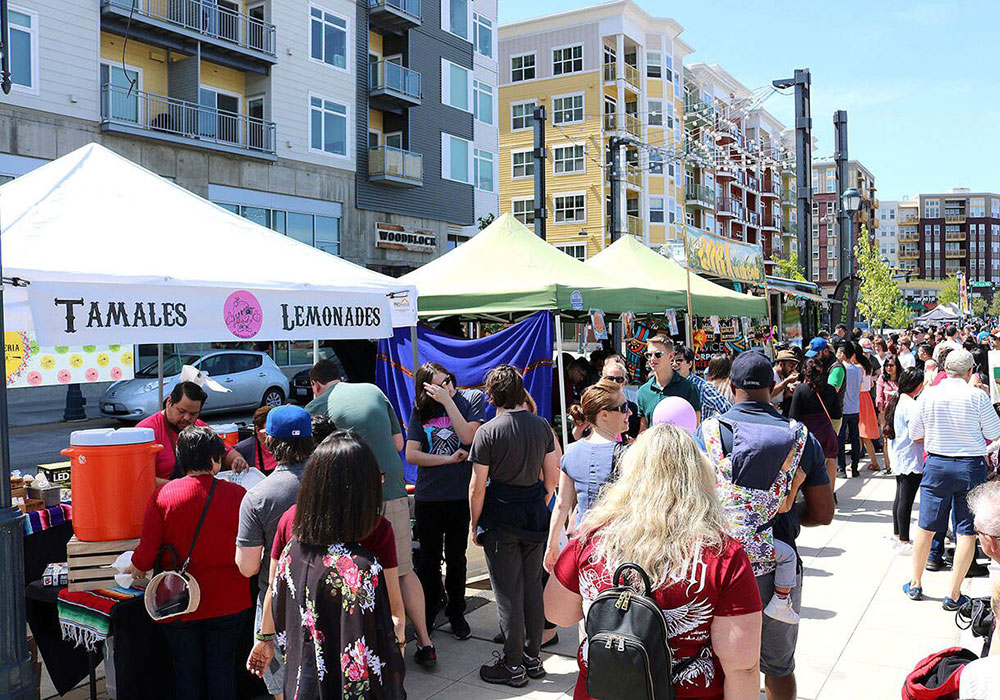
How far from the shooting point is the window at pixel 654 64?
159ft

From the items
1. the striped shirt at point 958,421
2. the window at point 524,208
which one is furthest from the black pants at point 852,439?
the window at point 524,208

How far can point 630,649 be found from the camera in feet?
7.35

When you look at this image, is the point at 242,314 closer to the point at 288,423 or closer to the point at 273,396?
the point at 288,423

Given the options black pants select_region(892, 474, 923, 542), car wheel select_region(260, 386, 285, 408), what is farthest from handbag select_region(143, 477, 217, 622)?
car wheel select_region(260, 386, 285, 408)

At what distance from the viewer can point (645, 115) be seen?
47562 mm

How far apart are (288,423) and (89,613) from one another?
153cm

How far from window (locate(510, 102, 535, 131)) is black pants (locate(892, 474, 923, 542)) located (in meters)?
40.9

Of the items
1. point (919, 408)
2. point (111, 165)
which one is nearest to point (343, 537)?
point (111, 165)

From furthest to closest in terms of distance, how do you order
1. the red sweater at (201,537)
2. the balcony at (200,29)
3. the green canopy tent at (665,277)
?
the balcony at (200,29) < the green canopy tent at (665,277) < the red sweater at (201,537)

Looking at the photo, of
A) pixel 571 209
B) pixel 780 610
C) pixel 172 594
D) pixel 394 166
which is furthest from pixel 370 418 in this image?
pixel 571 209

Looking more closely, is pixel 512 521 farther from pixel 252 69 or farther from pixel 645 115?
pixel 645 115

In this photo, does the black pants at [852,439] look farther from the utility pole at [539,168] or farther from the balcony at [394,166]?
the balcony at [394,166]

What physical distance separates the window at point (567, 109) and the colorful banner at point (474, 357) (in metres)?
37.7

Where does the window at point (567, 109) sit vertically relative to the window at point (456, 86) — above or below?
above
